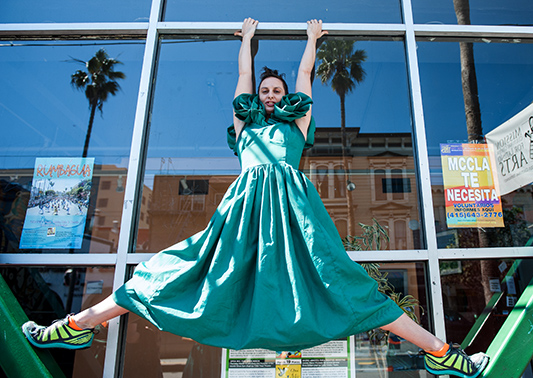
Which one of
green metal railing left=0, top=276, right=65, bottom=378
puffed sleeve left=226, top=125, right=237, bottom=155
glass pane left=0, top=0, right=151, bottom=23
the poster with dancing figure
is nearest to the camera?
green metal railing left=0, top=276, right=65, bottom=378

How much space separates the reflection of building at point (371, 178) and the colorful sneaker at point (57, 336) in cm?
142

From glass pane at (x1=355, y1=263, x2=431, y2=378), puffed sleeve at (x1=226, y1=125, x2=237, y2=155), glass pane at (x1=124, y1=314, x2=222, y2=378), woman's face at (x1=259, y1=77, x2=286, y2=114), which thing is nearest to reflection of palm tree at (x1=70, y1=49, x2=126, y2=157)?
puffed sleeve at (x1=226, y1=125, x2=237, y2=155)

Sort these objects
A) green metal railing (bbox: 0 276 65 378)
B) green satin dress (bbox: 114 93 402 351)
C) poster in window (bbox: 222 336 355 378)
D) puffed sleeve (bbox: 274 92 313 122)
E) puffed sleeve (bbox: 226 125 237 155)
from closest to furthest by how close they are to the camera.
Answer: green satin dress (bbox: 114 93 402 351), green metal railing (bbox: 0 276 65 378), poster in window (bbox: 222 336 355 378), puffed sleeve (bbox: 274 92 313 122), puffed sleeve (bbox: 226 125 237 155)

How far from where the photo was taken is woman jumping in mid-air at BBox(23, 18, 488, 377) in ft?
4.74

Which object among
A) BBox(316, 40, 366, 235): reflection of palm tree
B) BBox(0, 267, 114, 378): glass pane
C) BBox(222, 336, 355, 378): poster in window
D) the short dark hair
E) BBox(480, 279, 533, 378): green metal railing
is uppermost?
BBox(316, 40, 366, 235): reflection of palm tree

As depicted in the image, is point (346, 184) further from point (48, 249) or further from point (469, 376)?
point (48, 249)

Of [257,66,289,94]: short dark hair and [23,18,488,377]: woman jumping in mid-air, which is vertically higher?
[257,66,289,94]: short dark hair

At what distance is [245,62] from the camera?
86.4 inches

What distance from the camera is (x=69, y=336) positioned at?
5.42ft

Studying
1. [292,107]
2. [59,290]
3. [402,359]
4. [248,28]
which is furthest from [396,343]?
[248,28]

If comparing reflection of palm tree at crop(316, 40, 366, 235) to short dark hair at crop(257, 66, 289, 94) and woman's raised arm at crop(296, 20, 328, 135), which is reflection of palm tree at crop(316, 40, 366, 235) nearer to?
woman's raised arm at crop(296, 20, 328, 135)

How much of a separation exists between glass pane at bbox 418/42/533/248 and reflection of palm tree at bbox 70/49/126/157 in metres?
1.99

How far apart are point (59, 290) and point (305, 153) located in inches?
65.7

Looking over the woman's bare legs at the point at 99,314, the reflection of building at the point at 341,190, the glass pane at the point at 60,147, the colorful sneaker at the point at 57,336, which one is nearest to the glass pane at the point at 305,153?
the reflection of building at the point at 341,190
